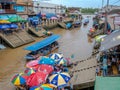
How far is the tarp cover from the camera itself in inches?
445

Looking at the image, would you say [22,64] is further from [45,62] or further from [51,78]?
[51,78]

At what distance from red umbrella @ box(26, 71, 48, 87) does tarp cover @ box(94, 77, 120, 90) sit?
162 inches

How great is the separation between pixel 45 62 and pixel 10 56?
34.6 feet

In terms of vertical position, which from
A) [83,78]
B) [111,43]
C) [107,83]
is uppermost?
[111,43]

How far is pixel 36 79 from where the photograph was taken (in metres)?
15.2

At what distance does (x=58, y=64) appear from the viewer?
64.8 feet

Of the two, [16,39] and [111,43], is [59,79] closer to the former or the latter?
[111,43]

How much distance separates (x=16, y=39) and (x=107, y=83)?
24.5 m

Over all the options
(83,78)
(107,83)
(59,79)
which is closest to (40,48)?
(59,79)

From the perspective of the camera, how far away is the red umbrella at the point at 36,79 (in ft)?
49.3

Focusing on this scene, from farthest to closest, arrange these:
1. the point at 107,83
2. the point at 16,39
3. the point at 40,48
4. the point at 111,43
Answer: the point at 16,39, the point at 40,48, the point at 111,43, the point at 107,83

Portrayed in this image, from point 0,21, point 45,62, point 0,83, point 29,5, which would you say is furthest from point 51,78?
point 29,5

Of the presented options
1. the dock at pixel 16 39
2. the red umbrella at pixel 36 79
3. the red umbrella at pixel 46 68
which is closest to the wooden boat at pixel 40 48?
the dock at pixel 16 39

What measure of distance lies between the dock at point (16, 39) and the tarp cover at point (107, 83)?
21771 millimetres
